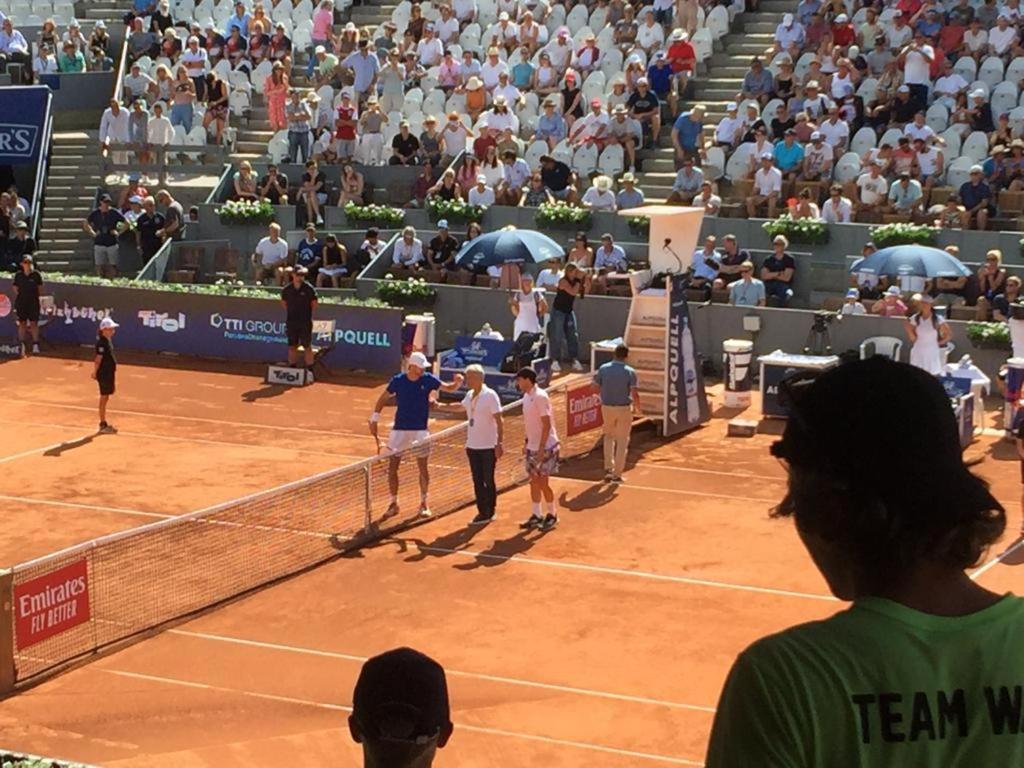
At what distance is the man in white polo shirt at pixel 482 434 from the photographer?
18.7 meters

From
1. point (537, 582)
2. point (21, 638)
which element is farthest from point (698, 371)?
point (21, 638)

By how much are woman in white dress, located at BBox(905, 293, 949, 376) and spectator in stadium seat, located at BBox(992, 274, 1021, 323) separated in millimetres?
2384

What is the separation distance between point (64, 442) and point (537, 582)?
31.1 ft

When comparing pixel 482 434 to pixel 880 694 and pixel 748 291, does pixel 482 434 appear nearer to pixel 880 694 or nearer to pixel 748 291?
A: pixel 748 291

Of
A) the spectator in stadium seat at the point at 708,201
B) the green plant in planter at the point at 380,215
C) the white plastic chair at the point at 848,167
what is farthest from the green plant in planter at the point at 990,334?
the green plant in planter at the point at 380,215

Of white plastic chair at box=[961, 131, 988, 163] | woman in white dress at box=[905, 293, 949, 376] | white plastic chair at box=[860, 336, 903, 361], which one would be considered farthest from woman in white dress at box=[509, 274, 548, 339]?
white plastic chair at box=[961, 131, 988, 163]

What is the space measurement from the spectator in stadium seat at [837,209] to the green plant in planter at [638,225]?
333 cm

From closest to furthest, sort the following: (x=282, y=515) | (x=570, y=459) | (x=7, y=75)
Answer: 1. (x=282, y=515)
2. (x=570, y=459)
3. (x=7, y=75)

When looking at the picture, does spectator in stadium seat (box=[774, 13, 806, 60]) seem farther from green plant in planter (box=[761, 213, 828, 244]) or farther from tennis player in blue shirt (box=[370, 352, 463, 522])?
tennis player in blue shirt (box=[370, 352, 463, 522])

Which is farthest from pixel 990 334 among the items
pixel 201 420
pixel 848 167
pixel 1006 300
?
pixel 201 420

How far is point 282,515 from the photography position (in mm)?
17953

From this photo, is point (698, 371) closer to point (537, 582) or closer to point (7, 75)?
point (537, 582)

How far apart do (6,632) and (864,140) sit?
2172cm

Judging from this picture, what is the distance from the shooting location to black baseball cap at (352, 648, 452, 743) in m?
3.24
